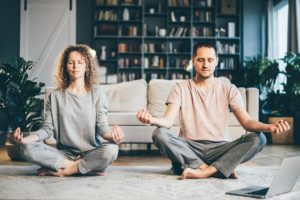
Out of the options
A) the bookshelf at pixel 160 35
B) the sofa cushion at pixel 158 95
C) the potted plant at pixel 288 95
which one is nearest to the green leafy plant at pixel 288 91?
the potted plant at pixel 288 95

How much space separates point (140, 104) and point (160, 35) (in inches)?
127

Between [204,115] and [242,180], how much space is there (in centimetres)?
45

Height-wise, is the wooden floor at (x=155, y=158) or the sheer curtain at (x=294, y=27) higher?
the sheer curtain at (x=294, y=27)

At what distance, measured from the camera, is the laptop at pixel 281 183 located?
2131mm

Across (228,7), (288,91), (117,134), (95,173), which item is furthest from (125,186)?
(228,7)

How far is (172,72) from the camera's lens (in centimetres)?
800

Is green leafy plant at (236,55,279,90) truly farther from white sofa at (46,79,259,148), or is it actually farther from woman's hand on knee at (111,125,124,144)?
woman's hand on knee at (111,125,124,144)

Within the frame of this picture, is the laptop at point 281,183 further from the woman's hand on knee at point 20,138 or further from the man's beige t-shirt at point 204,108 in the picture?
the woman's hand on knee at point 20,138

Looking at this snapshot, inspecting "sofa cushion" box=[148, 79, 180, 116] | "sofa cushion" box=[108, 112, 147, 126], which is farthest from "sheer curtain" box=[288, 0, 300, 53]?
"sofa cushion" box=[108, 112, 147, 126]

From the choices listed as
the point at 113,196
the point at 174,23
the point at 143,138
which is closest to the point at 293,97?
the point at 143,138

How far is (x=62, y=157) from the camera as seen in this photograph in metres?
2.79

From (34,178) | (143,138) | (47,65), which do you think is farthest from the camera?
(47,65)

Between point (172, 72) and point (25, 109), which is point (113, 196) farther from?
point (172, 72)

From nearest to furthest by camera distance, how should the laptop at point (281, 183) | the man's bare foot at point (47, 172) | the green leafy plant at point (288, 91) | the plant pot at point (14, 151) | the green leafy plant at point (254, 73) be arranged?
the laptop at point (281, 183), the man's bare foot at point (47, 172), the plant pot at point (14, 151), the green leafy plant at point (288, 91), the green leafy plant at point (254, 73)
